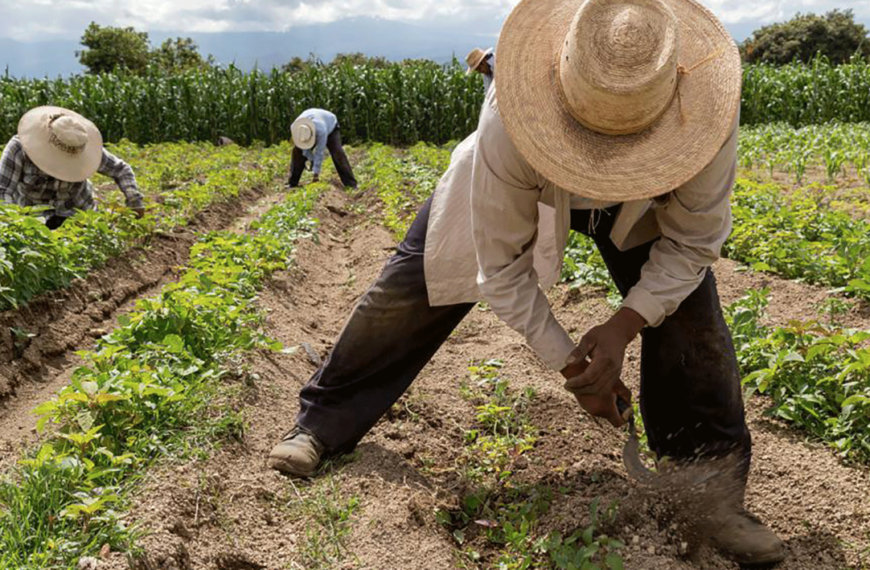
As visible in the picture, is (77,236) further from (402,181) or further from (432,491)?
(402,181)

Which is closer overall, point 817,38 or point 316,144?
point 316,144

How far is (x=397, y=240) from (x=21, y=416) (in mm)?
3542

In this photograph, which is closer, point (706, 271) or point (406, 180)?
point (706, 271)

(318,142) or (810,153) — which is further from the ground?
(810,153)

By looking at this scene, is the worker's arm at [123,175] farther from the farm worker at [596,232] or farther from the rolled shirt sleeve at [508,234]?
the rolled shirt sleeve at [508,234]

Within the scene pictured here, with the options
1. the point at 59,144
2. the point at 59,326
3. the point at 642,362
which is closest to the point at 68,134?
the point at 59,144

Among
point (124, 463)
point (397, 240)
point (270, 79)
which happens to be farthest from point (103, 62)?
point (124, 463)

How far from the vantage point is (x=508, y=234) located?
230 centimetres

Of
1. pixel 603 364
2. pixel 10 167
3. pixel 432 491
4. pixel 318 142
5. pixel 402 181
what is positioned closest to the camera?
pixel 603 364

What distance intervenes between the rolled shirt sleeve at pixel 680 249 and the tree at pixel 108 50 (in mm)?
59407

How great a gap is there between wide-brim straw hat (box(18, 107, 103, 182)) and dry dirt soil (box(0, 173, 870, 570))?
1304 millimetres

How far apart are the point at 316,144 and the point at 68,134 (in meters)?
5.80

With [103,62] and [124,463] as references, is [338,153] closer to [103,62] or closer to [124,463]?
[124,463]

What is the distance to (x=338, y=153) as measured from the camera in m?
11.1
